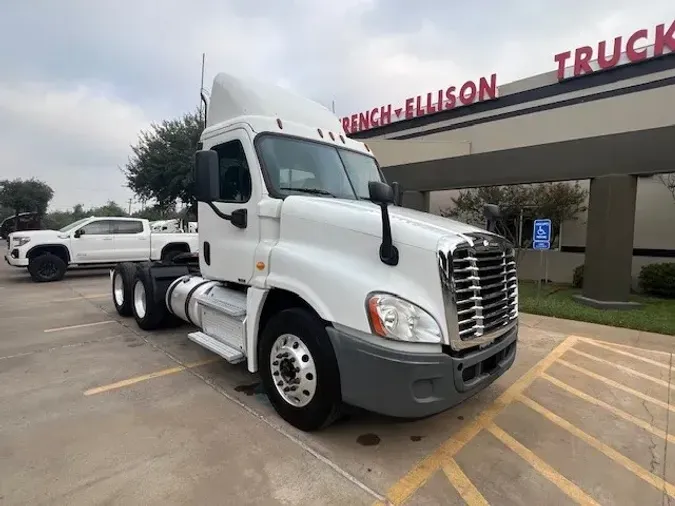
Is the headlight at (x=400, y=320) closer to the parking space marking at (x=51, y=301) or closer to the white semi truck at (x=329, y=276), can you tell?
the white semi truck at (x=329, y=276)

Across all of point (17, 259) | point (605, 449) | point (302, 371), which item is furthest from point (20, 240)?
point (605, 449)

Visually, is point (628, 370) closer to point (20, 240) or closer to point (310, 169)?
point (310, 169)

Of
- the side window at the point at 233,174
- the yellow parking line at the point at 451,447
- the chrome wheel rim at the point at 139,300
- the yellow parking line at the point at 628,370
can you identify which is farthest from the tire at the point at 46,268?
the yellow parking line at the point at 628,370

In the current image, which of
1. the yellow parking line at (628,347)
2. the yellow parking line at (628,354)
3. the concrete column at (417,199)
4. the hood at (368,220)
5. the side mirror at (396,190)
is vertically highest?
the concrete column at (417,199)

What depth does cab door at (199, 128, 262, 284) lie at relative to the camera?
3.73 m

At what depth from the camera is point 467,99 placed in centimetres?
1930

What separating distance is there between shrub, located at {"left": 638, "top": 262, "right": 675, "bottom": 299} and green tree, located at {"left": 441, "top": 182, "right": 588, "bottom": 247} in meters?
3.18

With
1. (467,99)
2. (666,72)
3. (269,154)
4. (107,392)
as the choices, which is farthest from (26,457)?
(467,99)

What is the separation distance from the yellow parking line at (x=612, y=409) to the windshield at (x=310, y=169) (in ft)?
9.94

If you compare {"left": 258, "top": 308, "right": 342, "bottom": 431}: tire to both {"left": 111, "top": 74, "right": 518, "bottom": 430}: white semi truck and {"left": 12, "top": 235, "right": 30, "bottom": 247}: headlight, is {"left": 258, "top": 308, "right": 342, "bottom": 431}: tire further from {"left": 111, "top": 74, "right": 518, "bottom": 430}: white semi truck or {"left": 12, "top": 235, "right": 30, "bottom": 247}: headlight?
{"left": 12, "top": 235, "right": 30, "bottom": 247}: headlight

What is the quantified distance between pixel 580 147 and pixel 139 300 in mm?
9667

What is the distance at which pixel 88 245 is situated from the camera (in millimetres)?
12328

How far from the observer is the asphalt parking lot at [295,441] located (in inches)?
101

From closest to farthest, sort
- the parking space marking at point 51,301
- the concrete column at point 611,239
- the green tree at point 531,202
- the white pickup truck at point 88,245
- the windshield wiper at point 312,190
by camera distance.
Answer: the windshield wiper at point 312,190 < the parking space marking at point 51,301 < the concrete column at point 611,239 < the white pickup truck at point 88,245 < the green tree at point 531,202
